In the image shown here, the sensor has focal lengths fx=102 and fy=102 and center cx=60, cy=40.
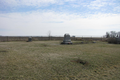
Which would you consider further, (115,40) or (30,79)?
(115,40)

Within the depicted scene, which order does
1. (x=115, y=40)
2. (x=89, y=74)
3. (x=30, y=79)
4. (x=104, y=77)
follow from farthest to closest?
1. (x=115, y=40)
2. (x=89, y=74)
3. (x=104, y=77)
4. (x=30, y=79)

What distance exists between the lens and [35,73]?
13.5ft

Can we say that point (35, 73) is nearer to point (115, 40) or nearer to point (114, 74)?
point (114, 74)

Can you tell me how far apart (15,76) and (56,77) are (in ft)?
5.00

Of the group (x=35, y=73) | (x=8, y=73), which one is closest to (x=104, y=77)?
(x=35, y=73)

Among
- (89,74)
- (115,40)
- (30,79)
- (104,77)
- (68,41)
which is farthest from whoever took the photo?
(115,40)

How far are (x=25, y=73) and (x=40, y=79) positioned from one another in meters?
0.84

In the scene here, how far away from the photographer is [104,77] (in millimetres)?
3875

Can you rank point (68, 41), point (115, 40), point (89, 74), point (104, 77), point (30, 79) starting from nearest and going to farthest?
point (30, 79) < point (104, 77) < point (89, 74) < point (68, 41) < point (115, 40)

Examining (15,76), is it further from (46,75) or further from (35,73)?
(46,75)

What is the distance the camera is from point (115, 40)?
2103cm

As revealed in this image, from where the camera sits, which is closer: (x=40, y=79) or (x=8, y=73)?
(x=40, y=79)

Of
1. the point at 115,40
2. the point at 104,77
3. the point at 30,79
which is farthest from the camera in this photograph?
the point at 115,40

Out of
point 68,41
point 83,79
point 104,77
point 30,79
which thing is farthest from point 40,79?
point 68,41
